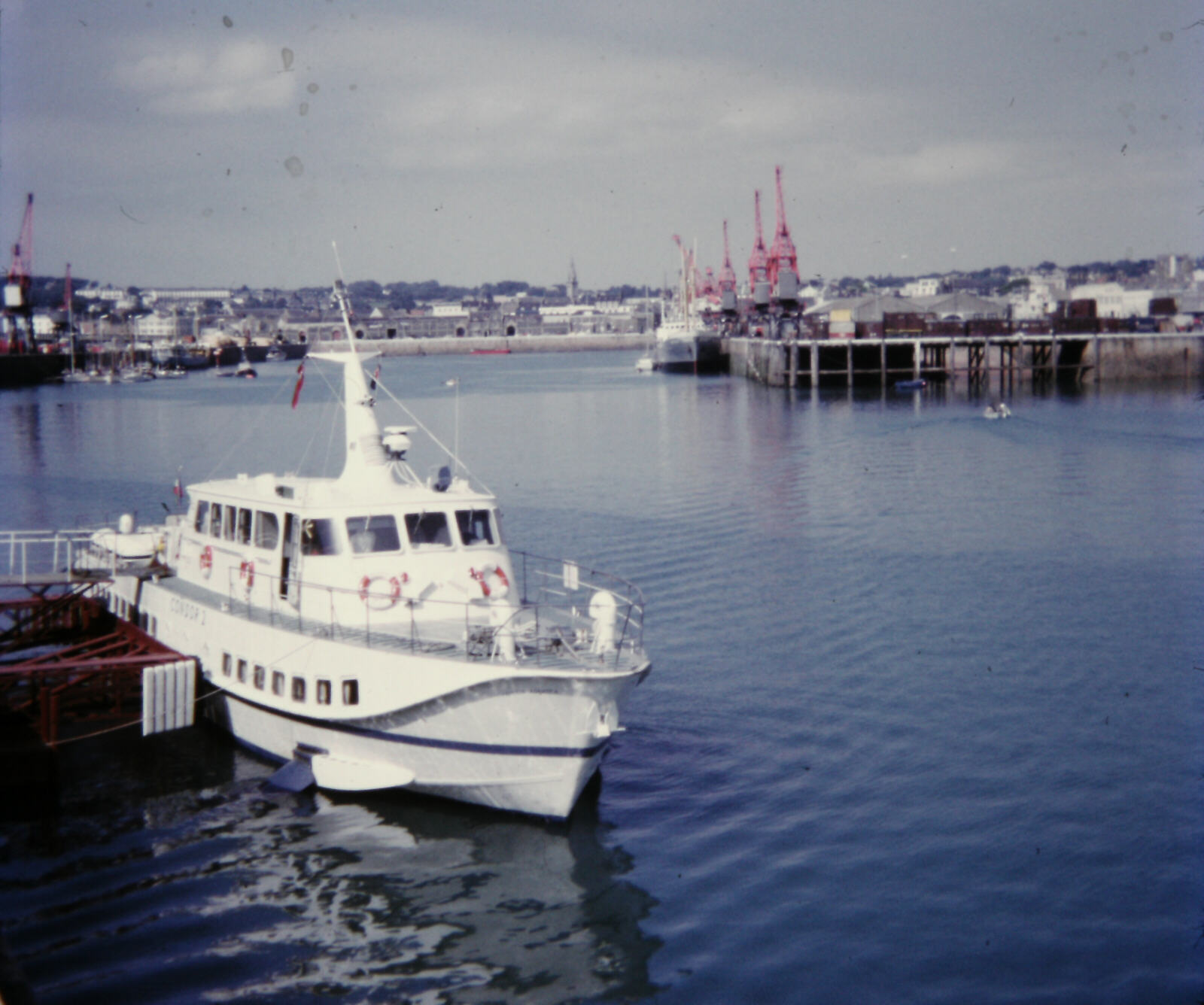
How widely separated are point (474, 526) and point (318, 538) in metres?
2.29

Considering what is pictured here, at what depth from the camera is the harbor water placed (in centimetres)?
1212

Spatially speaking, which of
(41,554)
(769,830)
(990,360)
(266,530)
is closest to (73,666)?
(266,530)

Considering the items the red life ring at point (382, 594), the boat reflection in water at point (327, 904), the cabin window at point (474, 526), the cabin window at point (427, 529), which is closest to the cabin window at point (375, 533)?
the cabin window at point (427, 529)

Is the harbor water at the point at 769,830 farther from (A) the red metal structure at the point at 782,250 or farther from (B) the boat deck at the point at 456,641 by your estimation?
(A) the red metal structure at the point at 782,250

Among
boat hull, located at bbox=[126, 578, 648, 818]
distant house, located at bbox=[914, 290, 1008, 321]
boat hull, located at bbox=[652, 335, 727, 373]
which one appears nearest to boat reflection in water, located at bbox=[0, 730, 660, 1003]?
boat hull, located at bbox=[126, 578, 648, 818]

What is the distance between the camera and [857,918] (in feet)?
42.3

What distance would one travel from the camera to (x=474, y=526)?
57.4 feet

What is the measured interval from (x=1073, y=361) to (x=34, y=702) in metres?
94.2

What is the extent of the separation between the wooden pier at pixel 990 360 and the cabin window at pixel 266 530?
77084 mm

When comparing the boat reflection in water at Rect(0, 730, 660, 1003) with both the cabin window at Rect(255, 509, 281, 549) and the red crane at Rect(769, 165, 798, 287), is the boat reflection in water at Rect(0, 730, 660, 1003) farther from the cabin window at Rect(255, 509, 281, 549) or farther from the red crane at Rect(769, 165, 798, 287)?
the red crane at Rect(769, 165, 798, 287)

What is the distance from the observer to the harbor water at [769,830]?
477 inches

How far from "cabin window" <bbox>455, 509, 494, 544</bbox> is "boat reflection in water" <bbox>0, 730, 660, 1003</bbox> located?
153 inches

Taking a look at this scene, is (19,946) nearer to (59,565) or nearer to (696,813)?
(696,813)

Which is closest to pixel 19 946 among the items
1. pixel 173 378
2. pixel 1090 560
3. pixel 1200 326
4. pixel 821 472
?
pixel 1090 560
